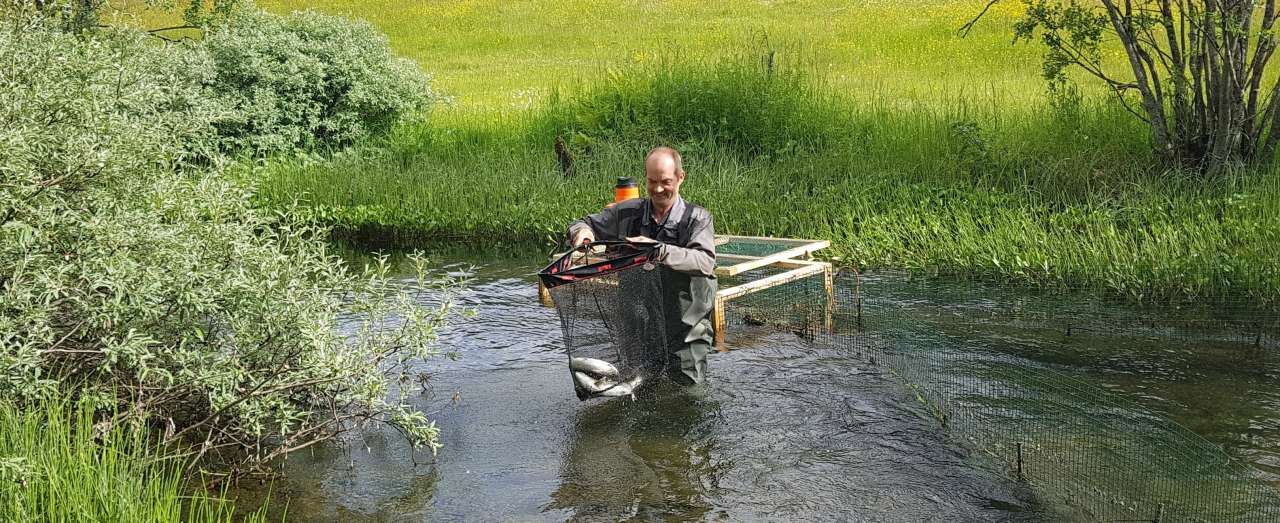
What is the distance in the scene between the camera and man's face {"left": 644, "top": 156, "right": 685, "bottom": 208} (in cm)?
616

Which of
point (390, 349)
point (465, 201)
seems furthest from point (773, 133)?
point (390, 349)

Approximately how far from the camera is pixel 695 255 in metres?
5.99

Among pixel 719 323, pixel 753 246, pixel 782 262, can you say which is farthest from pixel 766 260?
pixel 753 246

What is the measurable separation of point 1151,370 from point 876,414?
188 centimetres

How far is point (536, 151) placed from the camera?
47.0 feet

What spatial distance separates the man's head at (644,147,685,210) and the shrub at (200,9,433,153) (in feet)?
30.8

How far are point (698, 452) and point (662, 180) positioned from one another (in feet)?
4.71

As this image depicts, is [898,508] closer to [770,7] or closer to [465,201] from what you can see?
[465,201]

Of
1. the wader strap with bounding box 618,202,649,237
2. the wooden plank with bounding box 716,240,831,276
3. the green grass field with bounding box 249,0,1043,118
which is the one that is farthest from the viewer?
the green grass field with bounding box 249,0,1043,118

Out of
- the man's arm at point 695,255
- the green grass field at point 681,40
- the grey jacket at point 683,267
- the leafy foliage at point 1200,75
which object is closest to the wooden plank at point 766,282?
the grey jacket at point 683,267

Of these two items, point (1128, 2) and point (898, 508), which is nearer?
point (898, 508)

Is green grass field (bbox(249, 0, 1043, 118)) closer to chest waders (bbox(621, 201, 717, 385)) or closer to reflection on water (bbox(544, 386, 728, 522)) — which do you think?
chest waders (bbox(621, 201, 717, 385))

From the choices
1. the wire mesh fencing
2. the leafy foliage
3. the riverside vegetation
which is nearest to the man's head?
the riverside vegetation

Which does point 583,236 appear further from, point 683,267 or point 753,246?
point 753,246
